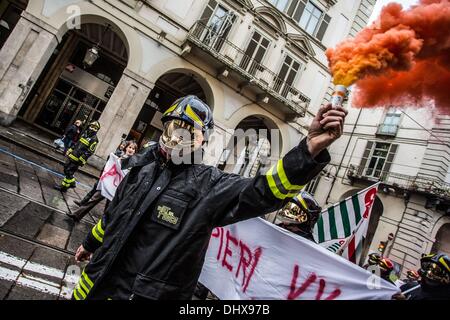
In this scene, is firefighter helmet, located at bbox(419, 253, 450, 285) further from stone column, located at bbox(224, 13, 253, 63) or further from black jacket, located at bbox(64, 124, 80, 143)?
black jacket, located at bbox(64, 124, 80, 143)

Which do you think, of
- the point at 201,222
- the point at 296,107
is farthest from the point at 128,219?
the point at 296,107

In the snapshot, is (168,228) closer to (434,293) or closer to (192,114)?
(192,114)

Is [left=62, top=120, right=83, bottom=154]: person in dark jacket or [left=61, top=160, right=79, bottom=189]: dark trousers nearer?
[left=61, top=160, right=79, bottom=189]: dark trousers

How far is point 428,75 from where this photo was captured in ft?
9.98

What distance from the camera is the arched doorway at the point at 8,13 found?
1557 cm

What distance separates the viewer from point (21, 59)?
11898 millimetres

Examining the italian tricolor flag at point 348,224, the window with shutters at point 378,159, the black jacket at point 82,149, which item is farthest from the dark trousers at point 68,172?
the window with shutters at point 378,159

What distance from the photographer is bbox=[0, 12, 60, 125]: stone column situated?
11.7m

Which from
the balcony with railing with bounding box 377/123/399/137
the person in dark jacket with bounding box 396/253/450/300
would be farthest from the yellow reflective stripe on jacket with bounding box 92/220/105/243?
the balcony with railing with bounding box 377/123/399/137

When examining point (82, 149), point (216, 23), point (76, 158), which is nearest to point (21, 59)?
point (82, 149)

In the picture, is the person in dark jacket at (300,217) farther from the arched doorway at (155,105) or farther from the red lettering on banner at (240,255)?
the arched doorway at (155,105)

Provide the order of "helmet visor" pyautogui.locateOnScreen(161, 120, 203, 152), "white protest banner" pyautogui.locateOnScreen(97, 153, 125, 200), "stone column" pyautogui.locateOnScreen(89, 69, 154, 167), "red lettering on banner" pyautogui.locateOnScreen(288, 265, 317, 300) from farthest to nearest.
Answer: "stone column" pyautogui.locateOnScreen(89, 69, 154, 167), "white protest banner" pyautogui.locateOnScreen(97, 153, 125, 200), "red lettering on banner" pyautogui.locateOnScreen(288, 265, 317, 300), "helmet visor" pyautogui.locateOnScreen(161, 120, 203, 152)

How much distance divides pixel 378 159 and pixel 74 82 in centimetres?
2255
